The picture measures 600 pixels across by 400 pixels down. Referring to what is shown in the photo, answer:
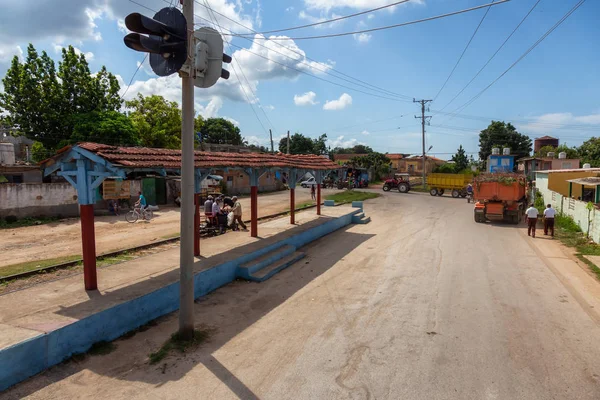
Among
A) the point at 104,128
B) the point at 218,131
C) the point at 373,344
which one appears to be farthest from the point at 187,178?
the point at 218,131

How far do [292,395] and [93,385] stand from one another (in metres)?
2.56

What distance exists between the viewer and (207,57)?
19.6 ft

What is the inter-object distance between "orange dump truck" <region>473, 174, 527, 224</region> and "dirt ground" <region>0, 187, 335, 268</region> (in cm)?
1197

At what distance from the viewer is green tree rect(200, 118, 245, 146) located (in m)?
60.8

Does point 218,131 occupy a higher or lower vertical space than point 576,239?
higher

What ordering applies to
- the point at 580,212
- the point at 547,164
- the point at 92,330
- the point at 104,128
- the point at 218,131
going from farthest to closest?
1. the point at 218,131
2. the point at 547,164
3. the point at 104,128
4. the point at 580,212
5. the point at 92,330

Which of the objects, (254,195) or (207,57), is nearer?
(207,57)

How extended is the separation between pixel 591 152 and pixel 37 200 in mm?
45045

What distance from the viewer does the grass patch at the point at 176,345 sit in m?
5.64

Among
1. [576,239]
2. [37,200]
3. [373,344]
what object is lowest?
[373,344]

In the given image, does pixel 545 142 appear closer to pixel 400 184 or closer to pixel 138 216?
pixel 400 184

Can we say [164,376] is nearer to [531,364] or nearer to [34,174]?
[531,364]

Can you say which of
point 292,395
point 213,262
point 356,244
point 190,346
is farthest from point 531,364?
point 356,244

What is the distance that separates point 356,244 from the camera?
46.9 feet
